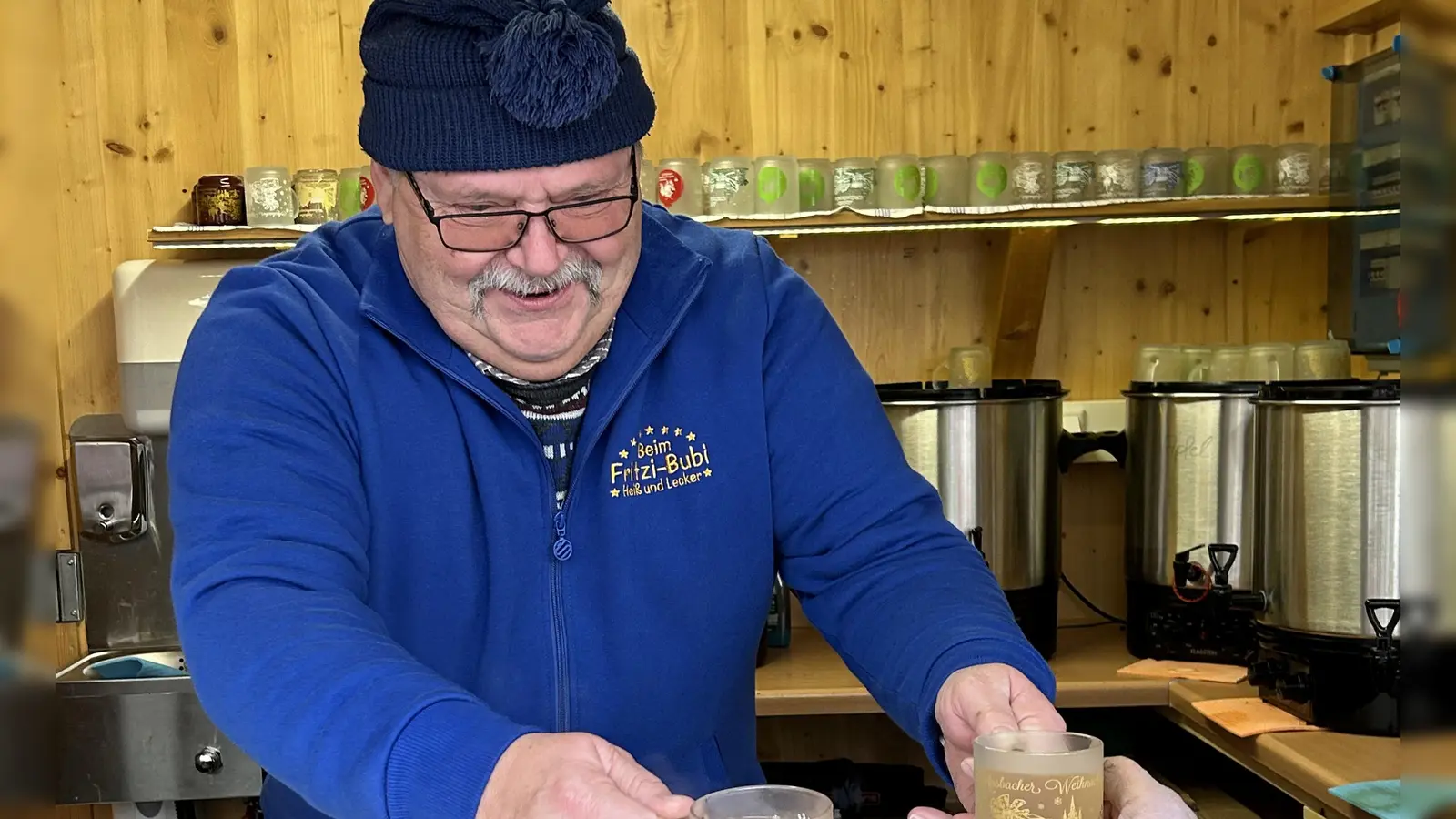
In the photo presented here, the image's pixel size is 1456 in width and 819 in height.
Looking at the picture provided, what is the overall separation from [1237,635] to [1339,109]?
1.35m

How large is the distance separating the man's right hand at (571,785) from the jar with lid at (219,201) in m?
2.46

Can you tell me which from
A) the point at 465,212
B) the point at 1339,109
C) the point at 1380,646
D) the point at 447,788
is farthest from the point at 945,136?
the point at 447,788

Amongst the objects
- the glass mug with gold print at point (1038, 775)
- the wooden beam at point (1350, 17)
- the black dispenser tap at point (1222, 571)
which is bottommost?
the black dispenser tap at point (1222, 571)

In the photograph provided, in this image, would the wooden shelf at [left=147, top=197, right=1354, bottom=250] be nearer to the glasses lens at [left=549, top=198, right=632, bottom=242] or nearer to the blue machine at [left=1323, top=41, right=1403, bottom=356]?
the blue machine at [left=1323, top=41, right=1403, bottom=356]

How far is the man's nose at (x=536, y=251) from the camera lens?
1.43m

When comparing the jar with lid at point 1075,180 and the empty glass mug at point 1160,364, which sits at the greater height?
the jar with lid at point 1075,180

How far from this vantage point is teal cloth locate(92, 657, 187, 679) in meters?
2.87

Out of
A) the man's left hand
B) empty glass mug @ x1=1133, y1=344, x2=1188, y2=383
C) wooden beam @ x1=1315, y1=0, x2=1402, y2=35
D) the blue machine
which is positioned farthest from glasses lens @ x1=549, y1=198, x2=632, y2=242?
wooden beam @ x1=1315, y1=0, x2=1402, y2=35

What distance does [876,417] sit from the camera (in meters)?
1.63

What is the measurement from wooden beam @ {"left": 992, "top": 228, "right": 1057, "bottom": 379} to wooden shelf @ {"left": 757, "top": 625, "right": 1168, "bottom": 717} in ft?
2.49

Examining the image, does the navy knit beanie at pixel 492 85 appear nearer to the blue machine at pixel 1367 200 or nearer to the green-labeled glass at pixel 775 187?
the green-labeled glass at pixel 775 187

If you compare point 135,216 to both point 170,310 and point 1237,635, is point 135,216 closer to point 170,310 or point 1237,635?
point 170,310

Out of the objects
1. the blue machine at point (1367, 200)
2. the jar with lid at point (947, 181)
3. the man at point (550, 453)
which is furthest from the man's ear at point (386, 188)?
the blue machine at point (1367, 200)

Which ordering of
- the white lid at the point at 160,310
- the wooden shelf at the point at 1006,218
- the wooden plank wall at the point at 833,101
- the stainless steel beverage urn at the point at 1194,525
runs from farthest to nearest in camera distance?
the wooden plank wall at the point at 833,101 → the white lid at the point at 160,310 → the wooden shelf at the point at 1006,218 → the stainless steel beverage urn at the point at 1194,525
